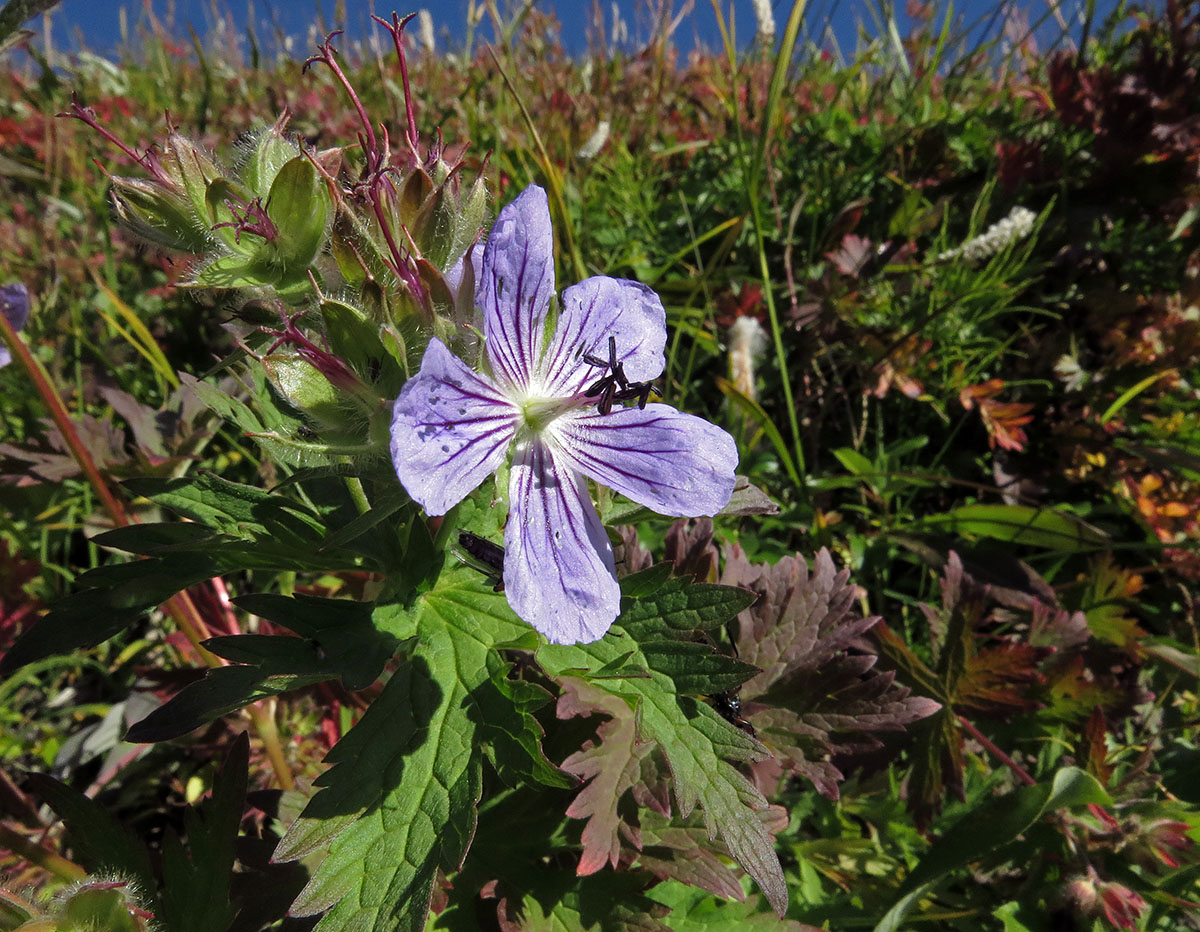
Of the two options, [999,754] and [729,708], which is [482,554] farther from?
[999,754]

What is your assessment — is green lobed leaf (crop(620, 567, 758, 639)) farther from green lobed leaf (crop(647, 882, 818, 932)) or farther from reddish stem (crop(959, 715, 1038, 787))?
reddish stem (crop(959, 715, 1038, 787))

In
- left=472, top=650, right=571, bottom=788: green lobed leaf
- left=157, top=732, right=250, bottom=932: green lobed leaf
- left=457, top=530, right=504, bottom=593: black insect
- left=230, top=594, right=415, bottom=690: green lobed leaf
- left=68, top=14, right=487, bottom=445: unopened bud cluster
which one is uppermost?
left=68, top=14, right=487, bottom=445: unopened bud cluster

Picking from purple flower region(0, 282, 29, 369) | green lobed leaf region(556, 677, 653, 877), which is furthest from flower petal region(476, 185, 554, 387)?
purple flower region(0, 282, 29, 369)

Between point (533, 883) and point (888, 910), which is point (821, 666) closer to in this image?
point (888, 910)

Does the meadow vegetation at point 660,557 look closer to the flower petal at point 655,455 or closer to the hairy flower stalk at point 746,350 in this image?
the hairy flower stalk at point 746,350

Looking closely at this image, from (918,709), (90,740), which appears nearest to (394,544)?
(918,709)
